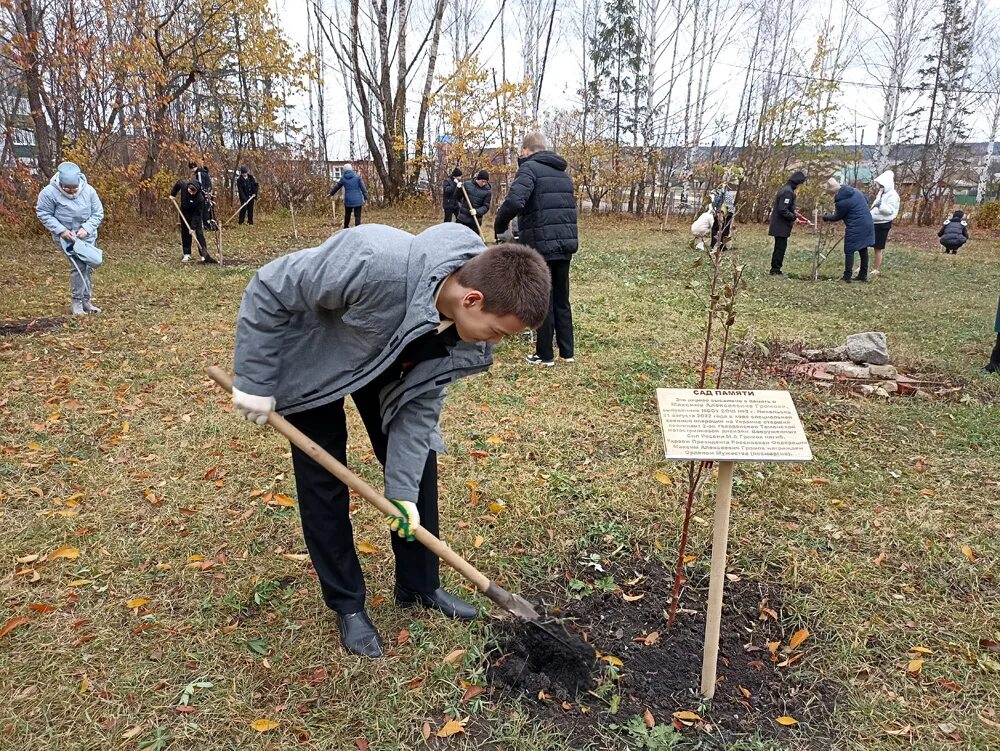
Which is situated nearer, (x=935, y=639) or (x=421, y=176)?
(x=935, y=639)

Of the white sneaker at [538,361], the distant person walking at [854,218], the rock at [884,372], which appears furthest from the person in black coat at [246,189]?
the rock at [884,372]

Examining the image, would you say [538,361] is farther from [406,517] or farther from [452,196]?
[452,196]

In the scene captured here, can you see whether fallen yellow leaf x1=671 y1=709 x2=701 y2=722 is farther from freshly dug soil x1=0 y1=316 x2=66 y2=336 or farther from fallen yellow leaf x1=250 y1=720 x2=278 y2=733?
freshly dug soil x1=0 y1=316 x2=66 y2=336

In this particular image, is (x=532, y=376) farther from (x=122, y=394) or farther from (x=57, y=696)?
(x=57, y=696)

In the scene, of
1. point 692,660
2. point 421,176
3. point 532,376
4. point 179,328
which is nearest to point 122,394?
point 179,328

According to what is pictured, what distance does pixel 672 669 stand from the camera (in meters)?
2.50

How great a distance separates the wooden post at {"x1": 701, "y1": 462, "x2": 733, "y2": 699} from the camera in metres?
2.17

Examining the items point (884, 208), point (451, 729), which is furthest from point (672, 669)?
point (884, 208)

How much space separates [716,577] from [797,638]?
0.72 meters

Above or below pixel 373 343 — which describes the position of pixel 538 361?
below

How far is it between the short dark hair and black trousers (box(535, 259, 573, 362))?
371cm

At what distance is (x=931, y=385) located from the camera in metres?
5.39

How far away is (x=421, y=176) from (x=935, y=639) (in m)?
23.0

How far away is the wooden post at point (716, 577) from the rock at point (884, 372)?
4.07 meters
